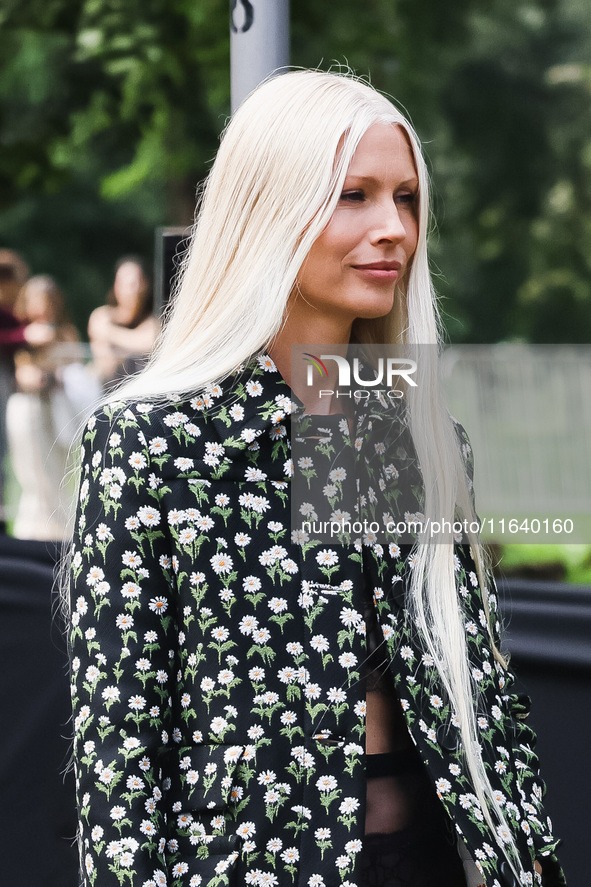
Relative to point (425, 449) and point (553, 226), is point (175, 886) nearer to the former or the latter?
point (425, 449)

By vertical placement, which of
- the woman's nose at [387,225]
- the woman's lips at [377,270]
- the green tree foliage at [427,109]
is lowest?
the woman's lips at [377,270]

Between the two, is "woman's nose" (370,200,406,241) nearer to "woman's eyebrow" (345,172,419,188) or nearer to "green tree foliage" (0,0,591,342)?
"woman's eyebrow" (345,172,419,188)

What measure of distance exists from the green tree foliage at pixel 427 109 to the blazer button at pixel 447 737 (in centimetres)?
505

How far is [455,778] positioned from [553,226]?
27.0 feet

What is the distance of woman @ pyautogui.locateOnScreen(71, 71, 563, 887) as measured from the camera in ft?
5.28

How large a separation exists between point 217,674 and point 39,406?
648 centimetres

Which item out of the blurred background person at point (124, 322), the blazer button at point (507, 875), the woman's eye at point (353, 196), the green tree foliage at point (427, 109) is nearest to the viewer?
the blazer button at point (507, 875)

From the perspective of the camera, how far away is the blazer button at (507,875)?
5.57 feet

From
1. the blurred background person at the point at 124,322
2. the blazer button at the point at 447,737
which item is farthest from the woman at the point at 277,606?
the blurred background person at the point at 124,322

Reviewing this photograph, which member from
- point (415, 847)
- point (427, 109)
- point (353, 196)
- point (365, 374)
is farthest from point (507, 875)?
point (427, 109)

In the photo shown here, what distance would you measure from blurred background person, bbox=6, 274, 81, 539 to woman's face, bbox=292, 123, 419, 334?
5.16m

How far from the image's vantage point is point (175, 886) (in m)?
1.60

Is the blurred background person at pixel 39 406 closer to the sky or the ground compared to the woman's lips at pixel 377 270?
closer to the sky

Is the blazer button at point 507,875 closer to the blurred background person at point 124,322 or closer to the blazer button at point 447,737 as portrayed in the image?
the blazer button at point 447,737
